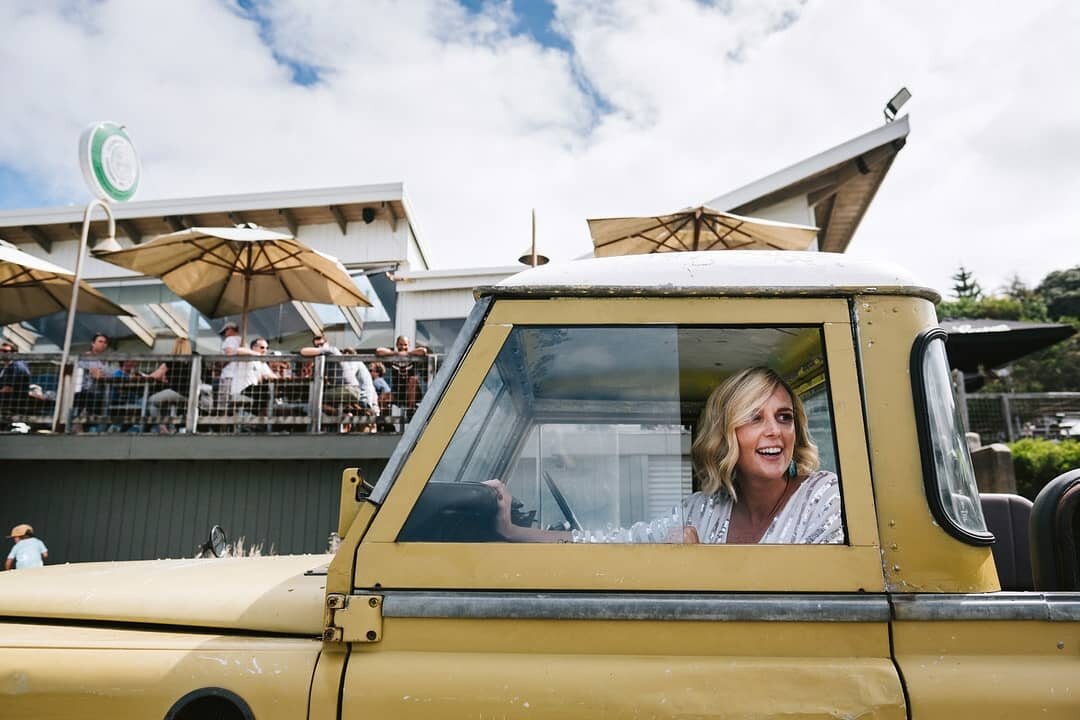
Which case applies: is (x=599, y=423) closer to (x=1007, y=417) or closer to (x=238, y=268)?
(x=238, y=268)

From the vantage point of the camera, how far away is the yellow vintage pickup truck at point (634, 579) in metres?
1.53

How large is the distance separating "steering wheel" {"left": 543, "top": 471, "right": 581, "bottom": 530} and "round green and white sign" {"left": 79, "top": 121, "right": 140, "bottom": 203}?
1303 cm

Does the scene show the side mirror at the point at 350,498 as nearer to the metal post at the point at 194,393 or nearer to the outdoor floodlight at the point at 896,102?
the metal post at the point at 194,393

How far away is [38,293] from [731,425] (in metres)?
11.7

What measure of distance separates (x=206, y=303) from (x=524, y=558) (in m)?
10.2

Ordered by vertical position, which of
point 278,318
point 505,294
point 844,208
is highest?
point 844,208

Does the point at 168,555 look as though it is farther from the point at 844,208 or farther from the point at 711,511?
the point at 844,208

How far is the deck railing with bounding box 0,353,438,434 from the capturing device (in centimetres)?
940

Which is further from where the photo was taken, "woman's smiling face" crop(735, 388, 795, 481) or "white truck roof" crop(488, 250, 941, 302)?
"woman's smiling face" crop(735, 388, 795, 481)

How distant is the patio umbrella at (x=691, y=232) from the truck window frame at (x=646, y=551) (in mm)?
7078

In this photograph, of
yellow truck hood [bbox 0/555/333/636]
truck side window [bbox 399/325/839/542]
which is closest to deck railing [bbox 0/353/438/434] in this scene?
yellow truck hood [bbox 0/555/333/636]

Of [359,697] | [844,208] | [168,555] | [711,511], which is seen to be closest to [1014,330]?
[844,208]

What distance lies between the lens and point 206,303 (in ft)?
34.6

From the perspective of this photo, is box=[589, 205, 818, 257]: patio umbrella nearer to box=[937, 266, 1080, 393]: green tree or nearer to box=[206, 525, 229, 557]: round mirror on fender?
box=[206, 525, 229, 557]: round mirror on fender
